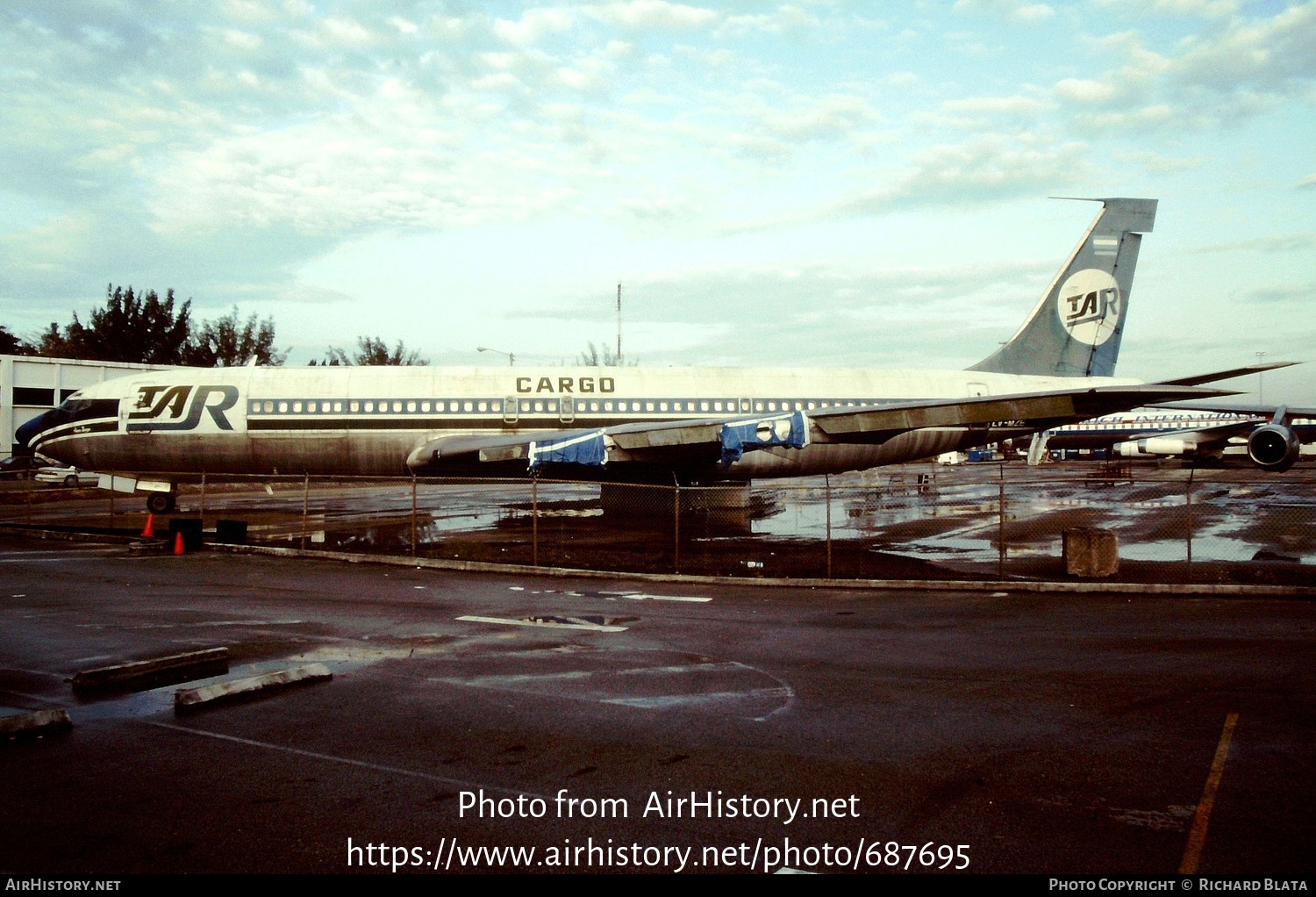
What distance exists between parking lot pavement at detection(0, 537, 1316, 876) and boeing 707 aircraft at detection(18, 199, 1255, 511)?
11.0 meters

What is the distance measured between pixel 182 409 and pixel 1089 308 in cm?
2591

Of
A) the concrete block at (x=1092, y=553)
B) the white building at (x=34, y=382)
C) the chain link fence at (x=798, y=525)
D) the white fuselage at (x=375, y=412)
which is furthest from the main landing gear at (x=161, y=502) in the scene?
the white building at (x=34, y=382)

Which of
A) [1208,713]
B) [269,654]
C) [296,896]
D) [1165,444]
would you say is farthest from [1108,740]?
[1165,444]

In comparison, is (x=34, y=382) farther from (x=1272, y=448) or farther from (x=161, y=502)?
(x=1272, y=448)

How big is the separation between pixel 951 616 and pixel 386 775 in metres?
8.00

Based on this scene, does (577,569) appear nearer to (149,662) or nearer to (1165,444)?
(149,662)

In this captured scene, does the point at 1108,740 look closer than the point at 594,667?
Yes

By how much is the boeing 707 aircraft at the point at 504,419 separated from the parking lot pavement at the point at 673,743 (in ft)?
36.2

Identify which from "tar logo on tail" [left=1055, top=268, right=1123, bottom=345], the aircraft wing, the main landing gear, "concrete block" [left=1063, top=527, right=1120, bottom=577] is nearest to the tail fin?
"tar logo on tail" [left=1055, top=268, right=1123, bottom=345]

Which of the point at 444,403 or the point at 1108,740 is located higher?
the point at 444,403

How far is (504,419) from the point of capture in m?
24.6

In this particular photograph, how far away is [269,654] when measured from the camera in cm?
917

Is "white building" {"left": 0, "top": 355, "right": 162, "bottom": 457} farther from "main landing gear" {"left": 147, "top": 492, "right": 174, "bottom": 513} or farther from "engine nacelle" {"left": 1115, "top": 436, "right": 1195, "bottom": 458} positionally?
"engine nacelle" {"left": 1115, "top": 436, "right": 1195, "bottom": 458}

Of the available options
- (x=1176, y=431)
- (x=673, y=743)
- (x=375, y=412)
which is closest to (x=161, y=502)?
(x=375, y=412)
